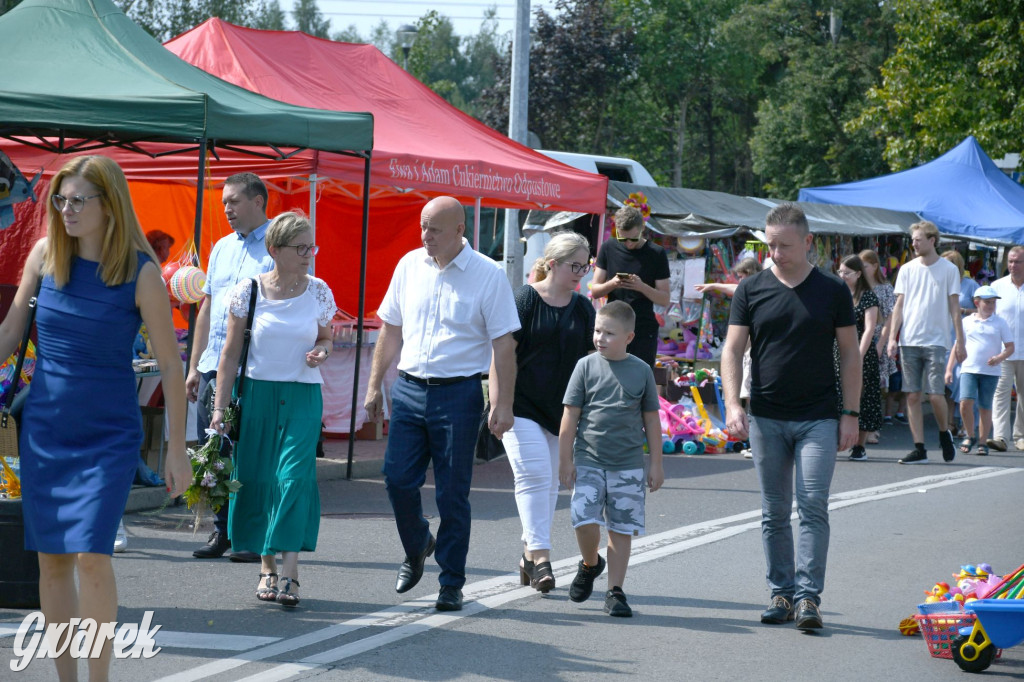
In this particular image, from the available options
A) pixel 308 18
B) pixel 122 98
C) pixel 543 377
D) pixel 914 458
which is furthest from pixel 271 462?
pixel 308 18

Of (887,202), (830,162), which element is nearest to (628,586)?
(887,202)

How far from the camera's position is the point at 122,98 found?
312 inches

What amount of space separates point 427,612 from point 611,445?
1194mm

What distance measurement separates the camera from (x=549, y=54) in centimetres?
3972

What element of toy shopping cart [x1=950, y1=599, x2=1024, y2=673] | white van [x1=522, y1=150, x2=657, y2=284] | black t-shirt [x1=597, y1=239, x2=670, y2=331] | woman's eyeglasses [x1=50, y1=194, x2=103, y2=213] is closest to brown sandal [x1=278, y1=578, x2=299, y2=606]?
woman's eyeglasses [x1=50, y1=194, x2=103, y2=213]

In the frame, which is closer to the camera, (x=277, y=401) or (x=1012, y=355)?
(x=277, y=401)

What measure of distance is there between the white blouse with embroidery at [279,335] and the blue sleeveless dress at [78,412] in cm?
182

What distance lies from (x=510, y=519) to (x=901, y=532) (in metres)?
2.64

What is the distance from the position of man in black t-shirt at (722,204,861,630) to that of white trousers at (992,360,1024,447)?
25.3 feet

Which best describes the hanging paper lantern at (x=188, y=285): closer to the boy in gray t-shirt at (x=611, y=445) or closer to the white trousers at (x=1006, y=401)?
the boy in gray t-shirt at (x=611, y=445)

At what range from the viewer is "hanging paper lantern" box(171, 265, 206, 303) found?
843 centimetres

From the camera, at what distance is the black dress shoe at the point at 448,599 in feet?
19.6

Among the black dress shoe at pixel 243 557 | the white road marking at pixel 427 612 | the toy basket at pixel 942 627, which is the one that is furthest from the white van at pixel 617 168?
the toy basket at pixel 942 627

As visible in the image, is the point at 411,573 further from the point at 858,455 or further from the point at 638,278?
the point at 858,455
